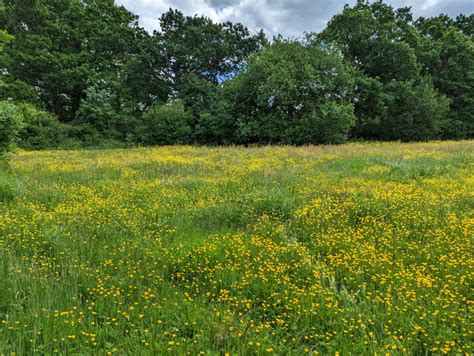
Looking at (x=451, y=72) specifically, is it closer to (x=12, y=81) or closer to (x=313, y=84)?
(x=313, y=84)

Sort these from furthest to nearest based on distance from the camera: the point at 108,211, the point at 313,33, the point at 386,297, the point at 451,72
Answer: the point at 451,72 → the point at 313,33 → the point at 108,211 → the point at 386,297

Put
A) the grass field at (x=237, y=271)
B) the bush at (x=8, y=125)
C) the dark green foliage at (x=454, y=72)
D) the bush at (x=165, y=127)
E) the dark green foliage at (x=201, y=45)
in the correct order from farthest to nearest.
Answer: the dark green foliage at (x=454, y=72), the dark green foliage at (x=201, y=45), the bush at (x=165, y=127), the bush at (x=8, y=125), the grass field at (x=237, y=271)

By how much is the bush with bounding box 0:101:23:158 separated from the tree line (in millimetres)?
16589

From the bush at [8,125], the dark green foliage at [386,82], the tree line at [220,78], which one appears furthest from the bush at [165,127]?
the bush at [8,125]

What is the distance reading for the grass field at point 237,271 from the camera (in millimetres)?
2877

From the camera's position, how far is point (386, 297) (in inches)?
138

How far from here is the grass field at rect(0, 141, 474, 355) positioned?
288cm

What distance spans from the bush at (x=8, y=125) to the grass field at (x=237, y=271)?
3.02 m

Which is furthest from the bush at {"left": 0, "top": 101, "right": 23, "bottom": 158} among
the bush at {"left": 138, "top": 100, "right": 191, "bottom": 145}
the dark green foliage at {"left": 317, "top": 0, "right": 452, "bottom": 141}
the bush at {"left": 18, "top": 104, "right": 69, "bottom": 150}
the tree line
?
the dark green foliage at {"left": 317, "top": 0, "right": 452, "bottom": 141}

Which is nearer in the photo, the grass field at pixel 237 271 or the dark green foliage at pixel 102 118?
the grass field at pixel 237 271

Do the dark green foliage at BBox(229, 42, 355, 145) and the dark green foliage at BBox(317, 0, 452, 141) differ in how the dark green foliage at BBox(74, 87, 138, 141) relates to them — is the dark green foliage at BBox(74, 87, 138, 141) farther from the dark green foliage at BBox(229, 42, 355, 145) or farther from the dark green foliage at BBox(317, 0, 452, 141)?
the dark green foliage at BBox(317, 0, 452, 141)

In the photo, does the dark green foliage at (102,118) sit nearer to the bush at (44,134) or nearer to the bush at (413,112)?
the bush at (44,134)

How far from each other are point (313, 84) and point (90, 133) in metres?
20.1

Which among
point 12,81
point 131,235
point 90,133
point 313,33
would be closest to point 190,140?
point 90,133
